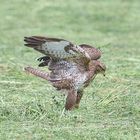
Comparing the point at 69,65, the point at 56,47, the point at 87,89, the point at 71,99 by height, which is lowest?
the point at 87,89

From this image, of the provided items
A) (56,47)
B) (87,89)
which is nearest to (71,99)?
(56,47)

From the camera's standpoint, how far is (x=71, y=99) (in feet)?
23.5

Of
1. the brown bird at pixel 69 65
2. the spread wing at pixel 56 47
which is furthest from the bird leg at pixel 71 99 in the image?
the spread wing at pixel 56 47

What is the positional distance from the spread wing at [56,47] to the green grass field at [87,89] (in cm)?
52

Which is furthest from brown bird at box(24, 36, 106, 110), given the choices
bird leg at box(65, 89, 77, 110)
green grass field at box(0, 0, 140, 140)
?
green grass field at box(0, 0, 140, 140)

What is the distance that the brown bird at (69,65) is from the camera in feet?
22.7

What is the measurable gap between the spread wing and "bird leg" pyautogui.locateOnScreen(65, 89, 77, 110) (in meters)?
0.31

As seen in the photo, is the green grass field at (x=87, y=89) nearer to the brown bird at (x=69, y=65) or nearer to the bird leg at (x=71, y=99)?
the bird leg at (x=71, y=99)

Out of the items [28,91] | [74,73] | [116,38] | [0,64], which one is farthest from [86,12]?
[74,73]

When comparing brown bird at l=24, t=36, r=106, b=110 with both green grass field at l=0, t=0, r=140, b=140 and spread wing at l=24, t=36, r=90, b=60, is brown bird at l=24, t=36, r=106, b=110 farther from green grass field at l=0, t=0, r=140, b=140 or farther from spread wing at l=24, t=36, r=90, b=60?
green grass field at l=0, t=0, r=140, b=140

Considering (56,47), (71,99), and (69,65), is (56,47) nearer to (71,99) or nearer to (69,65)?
(69,65)

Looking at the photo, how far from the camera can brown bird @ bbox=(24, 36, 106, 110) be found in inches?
272

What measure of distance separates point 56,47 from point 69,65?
0.30 metres

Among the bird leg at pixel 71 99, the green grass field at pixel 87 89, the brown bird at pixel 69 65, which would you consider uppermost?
the brown bird at pixel 69 65
